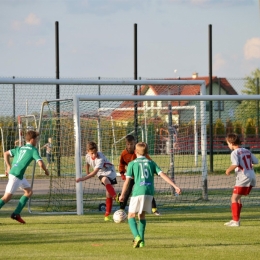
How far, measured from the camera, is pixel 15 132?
20.6 metres

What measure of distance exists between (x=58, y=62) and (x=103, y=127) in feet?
10.7

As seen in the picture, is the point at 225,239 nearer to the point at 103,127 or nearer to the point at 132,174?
the point at 132,174

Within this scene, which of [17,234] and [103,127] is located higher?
[103,127]

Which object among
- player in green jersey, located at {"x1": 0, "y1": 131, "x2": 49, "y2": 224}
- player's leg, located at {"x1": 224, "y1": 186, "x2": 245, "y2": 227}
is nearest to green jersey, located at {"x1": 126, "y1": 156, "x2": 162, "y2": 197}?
player's leg, located at {"x1": 224, "y1": 186, "x2": 245, "y2": 227}

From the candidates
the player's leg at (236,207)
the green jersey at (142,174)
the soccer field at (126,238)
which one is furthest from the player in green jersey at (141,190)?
the player's leg at (236,207)

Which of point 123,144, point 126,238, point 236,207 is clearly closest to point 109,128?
point 123,144

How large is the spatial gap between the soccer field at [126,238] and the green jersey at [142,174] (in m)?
0.75

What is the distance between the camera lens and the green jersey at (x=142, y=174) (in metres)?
9.53

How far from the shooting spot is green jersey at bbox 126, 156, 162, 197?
953 centimetres

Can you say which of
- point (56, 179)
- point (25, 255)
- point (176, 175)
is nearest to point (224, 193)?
point (176, 175)

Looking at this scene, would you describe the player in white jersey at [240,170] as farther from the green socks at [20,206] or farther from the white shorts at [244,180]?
the green socks at [20,206]

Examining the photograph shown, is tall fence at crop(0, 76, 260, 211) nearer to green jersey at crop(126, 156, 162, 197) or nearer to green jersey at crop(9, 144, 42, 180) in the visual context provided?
green jersey at crop(9, 144, 42, 180)

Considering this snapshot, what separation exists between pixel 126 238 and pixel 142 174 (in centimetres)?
124

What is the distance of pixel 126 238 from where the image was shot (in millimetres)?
10305
